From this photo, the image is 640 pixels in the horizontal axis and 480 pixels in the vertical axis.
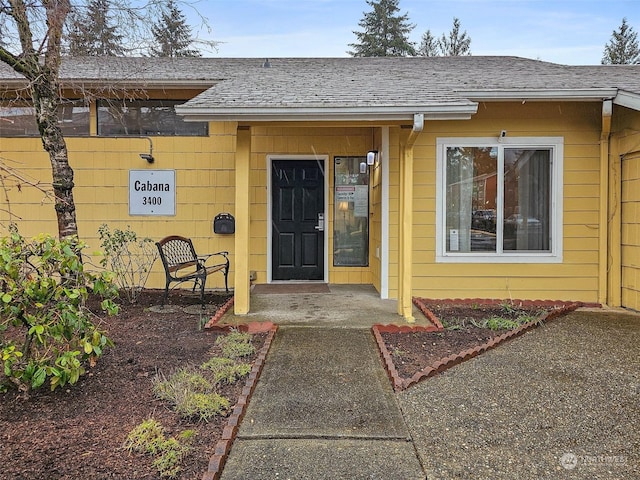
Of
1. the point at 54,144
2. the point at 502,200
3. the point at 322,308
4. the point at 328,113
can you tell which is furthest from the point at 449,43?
the point at 54,144

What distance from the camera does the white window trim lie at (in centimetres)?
579

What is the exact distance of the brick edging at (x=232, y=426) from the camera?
2.15 meters

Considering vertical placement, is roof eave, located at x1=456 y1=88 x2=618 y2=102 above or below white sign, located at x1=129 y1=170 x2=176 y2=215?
above

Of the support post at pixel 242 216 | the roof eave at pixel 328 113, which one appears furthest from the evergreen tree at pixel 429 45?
the support post at pixel 242 216

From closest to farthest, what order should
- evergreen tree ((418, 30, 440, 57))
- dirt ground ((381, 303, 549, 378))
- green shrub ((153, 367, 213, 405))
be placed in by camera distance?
1. green shrub ((153, 367, 213, 405))
2. dirt ground ((381, 303, 549, 378))
3. evergreen tree ((418, 30, 440, 57))

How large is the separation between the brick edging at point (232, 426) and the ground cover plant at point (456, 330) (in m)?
1.16

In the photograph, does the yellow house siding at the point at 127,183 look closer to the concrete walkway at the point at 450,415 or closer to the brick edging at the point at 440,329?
the concrete walkway at the point at 450,415

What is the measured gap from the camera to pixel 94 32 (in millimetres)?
5258

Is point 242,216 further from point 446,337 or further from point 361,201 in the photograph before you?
point 361,201

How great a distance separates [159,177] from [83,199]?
122 cm

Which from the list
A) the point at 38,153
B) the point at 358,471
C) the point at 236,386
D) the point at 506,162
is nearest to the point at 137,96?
the point at 38,153

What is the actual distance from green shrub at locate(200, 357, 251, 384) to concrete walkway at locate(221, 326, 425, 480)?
0.56 ft

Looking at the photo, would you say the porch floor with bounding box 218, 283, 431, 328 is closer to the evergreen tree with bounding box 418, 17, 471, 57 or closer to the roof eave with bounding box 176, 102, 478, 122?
the roof eave with bounding box 176, 102, 478, 122

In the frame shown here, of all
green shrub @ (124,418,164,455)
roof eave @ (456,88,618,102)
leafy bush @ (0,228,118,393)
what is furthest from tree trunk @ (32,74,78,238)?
roof eave @ (456,88,618,102)
